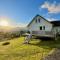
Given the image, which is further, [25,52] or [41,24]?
[41,24]

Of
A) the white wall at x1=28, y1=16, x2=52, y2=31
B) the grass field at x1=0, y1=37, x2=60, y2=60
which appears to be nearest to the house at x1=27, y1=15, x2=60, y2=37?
the white wall at x1=28, y1=16, x2=52, y2=31

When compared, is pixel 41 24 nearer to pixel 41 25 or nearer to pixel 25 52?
pixel 41 25

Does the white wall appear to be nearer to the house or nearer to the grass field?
the house

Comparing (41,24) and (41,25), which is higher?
(41,24)

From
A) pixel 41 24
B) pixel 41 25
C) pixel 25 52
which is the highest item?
pixel 41 24

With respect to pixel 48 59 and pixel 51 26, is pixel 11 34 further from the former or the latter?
pixel 48 59

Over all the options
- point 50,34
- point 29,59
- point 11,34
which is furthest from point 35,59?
point 11,34

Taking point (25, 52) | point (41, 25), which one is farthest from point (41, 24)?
point (25, 52)

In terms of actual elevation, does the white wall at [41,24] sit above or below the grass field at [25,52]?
above

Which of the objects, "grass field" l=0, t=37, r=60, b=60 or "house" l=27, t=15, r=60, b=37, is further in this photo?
"house" l=27, t=15, r=60, b=37

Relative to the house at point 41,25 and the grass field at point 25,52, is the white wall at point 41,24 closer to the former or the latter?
the house at point 41,25

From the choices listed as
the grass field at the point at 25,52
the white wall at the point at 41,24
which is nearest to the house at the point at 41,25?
the white wall at the point at 41,24

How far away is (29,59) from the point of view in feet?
44.9

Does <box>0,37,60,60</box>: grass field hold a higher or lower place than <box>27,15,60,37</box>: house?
lower
